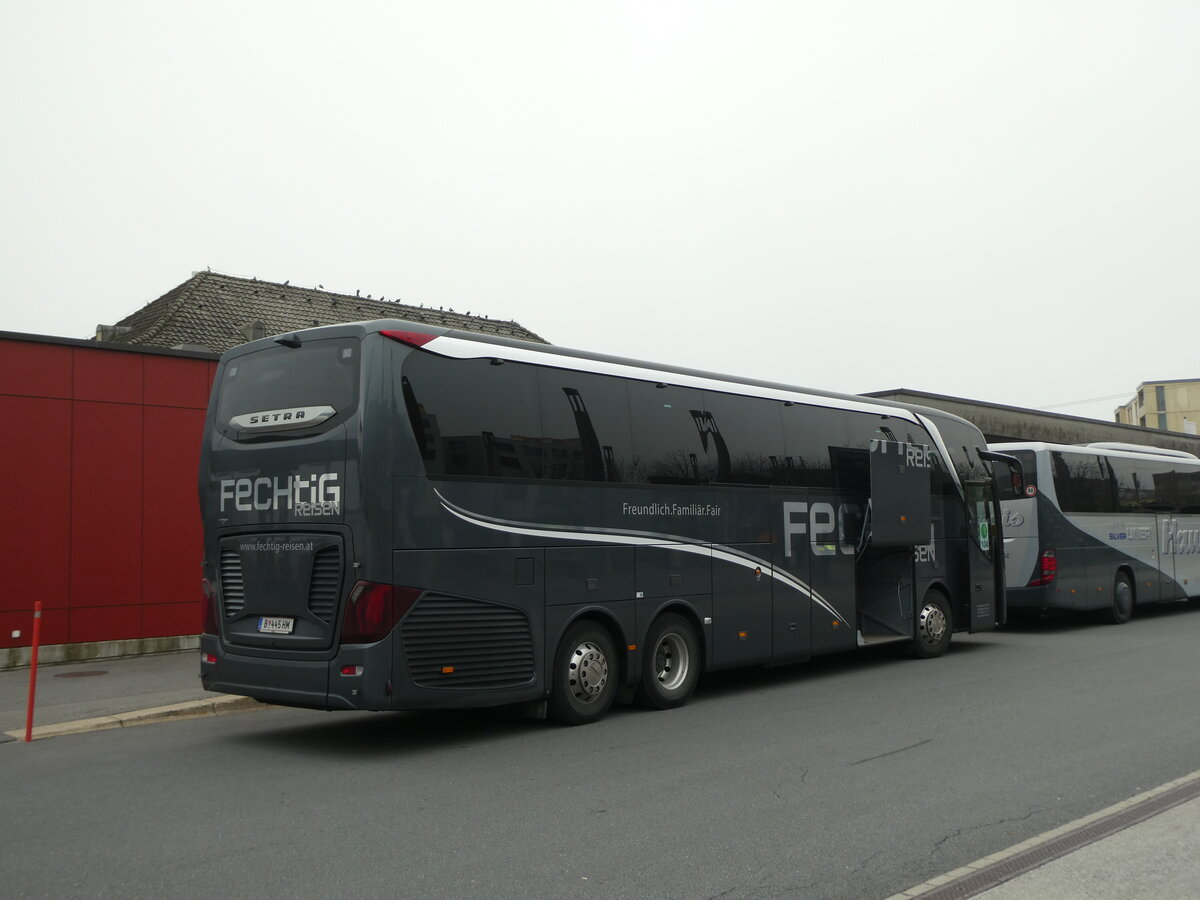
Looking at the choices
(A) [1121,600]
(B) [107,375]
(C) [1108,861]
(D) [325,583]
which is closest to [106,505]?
(B) [107,375]

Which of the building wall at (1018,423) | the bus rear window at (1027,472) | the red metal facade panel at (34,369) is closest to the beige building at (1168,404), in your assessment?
→ the building wall at (1018,423)

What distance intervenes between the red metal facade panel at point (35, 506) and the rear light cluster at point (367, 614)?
858cm

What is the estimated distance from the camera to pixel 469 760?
877 centimetres

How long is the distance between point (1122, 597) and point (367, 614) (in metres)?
17.1

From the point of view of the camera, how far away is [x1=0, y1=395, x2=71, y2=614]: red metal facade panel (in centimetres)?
1504

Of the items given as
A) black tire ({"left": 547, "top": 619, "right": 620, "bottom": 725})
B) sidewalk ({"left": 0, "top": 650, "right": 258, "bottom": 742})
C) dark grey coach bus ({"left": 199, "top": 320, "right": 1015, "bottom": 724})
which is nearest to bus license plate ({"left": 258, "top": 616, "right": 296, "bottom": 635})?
dark grey coach bus ({"left": 199, "top": 320, "right": 1015, "bottom": 724})

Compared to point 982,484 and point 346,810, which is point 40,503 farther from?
point 982,484

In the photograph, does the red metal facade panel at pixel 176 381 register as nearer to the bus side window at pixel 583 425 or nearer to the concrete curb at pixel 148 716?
the concrete curb at pixel 148 716

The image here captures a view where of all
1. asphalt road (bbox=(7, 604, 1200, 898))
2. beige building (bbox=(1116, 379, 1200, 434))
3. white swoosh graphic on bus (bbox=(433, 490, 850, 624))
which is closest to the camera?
asphalt road (bbox=(7, 604, 1200, 898))

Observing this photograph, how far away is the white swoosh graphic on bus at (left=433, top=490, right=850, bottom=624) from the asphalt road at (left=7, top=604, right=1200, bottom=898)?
4.43ft

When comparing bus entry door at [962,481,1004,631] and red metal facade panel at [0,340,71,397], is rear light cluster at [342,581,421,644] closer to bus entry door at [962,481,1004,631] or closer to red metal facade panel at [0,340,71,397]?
red metal facade panel at [0,340,71,397]

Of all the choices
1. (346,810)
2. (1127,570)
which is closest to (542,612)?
(346,810)

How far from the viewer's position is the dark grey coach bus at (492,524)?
29.0 feet

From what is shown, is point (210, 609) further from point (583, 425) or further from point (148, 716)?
point (583, 425)
